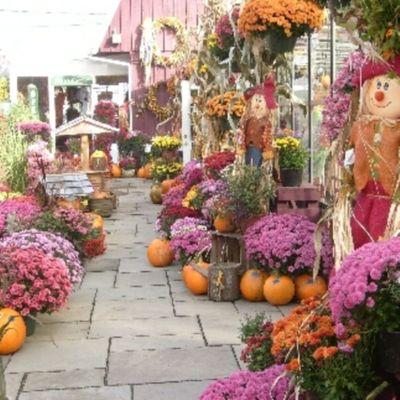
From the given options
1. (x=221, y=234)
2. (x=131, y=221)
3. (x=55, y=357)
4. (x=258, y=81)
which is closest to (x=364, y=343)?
(x=55, y=357)

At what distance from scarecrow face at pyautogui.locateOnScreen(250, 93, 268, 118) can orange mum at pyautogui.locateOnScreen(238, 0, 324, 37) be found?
694mm

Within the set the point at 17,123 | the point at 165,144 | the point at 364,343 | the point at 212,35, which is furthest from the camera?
the point at 165,144

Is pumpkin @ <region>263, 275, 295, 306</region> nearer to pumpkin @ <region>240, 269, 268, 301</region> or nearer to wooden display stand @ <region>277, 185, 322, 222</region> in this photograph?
pumpkin @ <region>240, 269, 268, 301</region>

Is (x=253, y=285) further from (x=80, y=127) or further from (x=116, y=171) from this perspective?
(x=116, y=171)

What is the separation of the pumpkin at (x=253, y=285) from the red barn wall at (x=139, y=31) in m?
12.9

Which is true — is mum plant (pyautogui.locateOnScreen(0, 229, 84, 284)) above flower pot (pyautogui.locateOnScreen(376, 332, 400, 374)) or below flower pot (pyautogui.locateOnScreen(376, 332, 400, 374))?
below

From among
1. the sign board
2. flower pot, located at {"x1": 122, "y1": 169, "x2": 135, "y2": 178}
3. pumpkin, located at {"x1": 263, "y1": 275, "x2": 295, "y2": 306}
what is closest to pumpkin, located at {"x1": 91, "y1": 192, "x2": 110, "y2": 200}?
pumpkin, located at {"x1": 263, "y1": 275, "x2": 295, "y2": 306}

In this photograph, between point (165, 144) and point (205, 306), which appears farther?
point (165, 144)

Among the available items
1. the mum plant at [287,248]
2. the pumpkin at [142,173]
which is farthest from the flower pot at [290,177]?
the pumpkin at [142,173]

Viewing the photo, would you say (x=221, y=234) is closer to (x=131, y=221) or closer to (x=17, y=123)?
(x=131, y=221)

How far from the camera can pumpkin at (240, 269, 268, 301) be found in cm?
589

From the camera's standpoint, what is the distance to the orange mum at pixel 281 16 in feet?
20.4

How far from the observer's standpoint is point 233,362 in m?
4.47

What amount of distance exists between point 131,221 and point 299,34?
4761 mm
